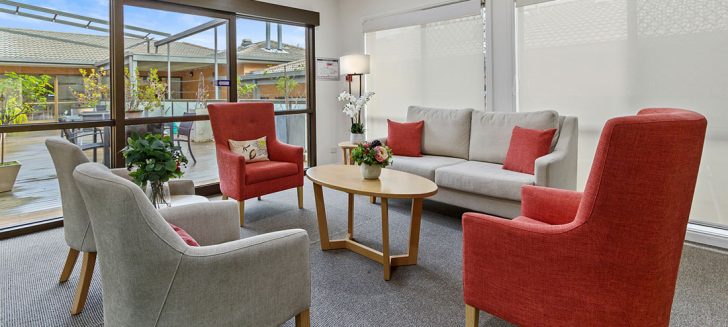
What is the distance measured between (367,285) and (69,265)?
1.71m

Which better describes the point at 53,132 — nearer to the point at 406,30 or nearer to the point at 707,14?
the point at 406,30

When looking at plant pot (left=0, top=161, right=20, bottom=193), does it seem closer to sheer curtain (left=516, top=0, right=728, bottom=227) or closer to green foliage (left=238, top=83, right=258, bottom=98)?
green foliage (left=238, top=83, right=258, bottom=98)

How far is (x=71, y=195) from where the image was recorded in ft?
6.65

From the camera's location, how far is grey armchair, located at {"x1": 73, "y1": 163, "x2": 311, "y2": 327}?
1.11 meters

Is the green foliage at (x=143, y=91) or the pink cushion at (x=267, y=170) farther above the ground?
the green foliage at (x=143, y=91)

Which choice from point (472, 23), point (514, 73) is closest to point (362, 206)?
point (514, 73)

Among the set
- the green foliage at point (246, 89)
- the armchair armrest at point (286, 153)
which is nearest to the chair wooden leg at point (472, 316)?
the armchair armrest at point (286, 153)

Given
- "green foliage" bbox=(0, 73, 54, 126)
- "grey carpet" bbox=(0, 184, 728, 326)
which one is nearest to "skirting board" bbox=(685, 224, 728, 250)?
"grey carpet" bbox=(0, 184, 728, 326)

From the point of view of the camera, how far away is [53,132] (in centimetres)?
348

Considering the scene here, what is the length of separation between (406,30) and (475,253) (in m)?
4.05

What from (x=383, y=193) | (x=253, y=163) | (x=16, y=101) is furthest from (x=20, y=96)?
(x=383, y=193)

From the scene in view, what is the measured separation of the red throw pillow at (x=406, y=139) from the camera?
4262 mm

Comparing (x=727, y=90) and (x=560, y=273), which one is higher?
(x=727, y=90)

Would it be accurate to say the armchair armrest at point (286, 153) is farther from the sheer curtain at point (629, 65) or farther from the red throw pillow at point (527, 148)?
the sheer curtain at point (629, 65)
